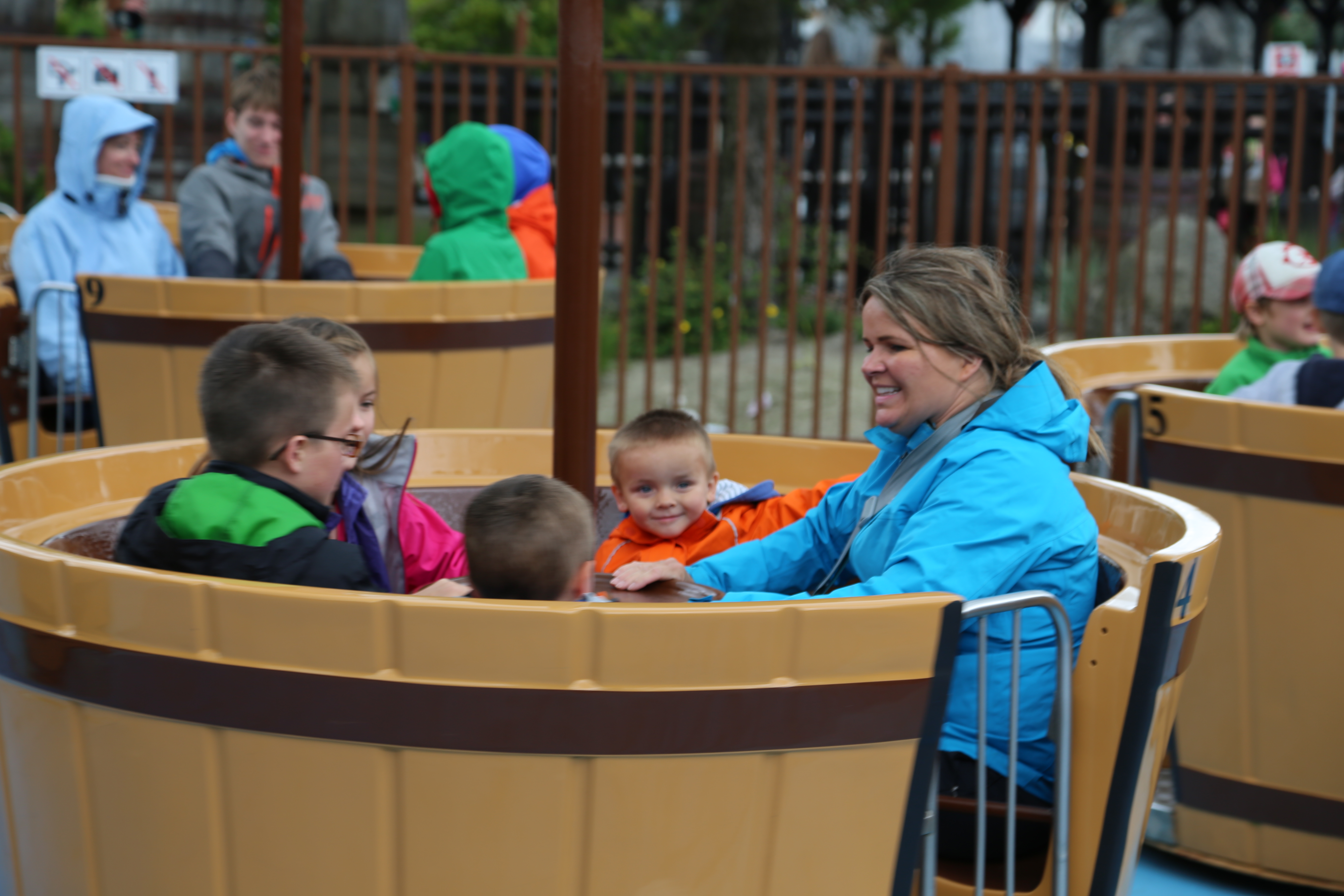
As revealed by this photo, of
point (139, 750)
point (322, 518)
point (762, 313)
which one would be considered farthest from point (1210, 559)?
point (762, 313)

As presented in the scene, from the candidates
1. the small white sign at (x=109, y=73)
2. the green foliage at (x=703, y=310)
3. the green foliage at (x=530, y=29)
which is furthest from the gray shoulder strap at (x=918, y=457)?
the green foliage at (x=530, y=29)

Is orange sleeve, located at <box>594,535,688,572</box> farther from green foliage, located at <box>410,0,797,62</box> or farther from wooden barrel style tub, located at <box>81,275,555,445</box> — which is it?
green foliage, located at <box>410,0,797,62</box>

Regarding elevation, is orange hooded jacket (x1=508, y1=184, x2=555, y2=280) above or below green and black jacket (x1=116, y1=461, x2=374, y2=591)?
above

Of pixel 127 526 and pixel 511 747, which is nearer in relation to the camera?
pixel 511 747

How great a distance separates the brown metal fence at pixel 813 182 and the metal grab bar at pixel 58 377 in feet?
5.37

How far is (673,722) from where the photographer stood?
1.26 meters

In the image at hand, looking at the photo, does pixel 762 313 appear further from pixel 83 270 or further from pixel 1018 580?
pixel 1018 580

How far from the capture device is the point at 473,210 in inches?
164

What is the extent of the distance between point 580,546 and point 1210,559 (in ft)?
2.44

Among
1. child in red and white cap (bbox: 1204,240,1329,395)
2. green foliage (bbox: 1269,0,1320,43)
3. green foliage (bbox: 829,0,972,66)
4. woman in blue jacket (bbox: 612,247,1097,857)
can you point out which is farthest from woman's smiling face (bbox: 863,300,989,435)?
green foliage (bbox: 1269,0,1320,43)

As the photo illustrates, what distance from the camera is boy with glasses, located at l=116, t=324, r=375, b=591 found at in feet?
5.16

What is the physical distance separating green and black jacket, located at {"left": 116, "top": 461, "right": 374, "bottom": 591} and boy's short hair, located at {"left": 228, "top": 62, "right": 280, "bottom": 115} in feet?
9.72

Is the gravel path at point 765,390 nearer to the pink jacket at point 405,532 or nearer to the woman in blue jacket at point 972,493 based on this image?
the pink jacket at point 405,532

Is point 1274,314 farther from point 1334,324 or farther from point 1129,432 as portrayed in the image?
point 1129,432
